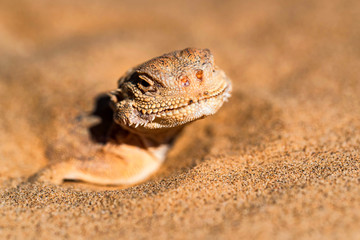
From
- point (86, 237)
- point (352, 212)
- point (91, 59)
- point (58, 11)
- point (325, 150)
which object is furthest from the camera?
point (58, 11)

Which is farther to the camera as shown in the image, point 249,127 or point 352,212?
point 249,127

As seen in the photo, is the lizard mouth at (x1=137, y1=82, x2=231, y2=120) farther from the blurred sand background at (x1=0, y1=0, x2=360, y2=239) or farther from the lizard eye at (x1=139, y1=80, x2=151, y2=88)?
the blurred sand background at (x1=0, y1=0, x2=360, y2=239)

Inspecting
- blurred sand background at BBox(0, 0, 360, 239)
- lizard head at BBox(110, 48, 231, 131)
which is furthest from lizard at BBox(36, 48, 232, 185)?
blurred sand background at BBox(0, 0, 360, 239)

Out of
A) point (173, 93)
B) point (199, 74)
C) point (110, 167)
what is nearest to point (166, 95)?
point (173, 93)

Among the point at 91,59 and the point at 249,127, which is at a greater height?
the point at 91,59

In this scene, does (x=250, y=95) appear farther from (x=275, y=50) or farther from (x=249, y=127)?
(x=275, y=50)

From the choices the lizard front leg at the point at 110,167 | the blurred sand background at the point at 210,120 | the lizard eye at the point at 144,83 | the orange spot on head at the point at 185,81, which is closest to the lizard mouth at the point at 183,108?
the orange spot on head at the point at 185,81

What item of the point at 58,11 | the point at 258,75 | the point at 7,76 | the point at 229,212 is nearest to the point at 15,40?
the point at 58,11

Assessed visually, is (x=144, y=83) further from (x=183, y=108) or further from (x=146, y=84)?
(x=183, y=108)
